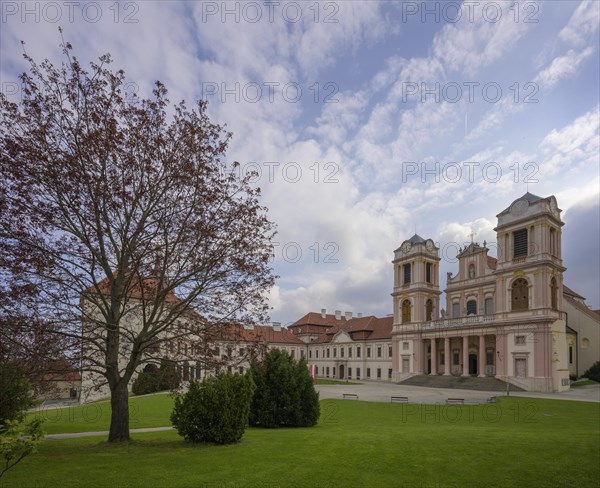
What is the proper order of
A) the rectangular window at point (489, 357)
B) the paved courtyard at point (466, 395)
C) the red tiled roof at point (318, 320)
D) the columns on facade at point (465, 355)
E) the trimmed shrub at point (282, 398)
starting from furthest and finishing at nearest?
the red tiled roof at point (318, 320) < the columns on facade at point (465, 355) < the rectangular window at point (489, 357) < the paved courtyard at point (466, 395) < the trimmed shrub at point (282, 398)

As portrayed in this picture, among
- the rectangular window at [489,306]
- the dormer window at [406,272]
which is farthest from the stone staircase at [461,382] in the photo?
the dormer window at [406,272]

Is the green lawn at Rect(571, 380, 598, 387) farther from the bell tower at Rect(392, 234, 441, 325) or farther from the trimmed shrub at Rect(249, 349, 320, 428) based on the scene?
the trimmed shrub at Rect(249, 349, 320, 428)

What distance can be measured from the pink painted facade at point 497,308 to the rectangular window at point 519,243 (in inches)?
4.4

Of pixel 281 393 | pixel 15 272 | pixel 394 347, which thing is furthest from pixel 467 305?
pixel 15 272

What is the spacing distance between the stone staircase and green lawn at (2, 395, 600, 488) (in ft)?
118

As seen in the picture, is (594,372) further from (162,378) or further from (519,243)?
(162,378)

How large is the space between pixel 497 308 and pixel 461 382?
9682 millimetres

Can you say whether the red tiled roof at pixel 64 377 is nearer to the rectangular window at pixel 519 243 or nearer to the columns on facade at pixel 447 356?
the rectangular window at pixel 519 243

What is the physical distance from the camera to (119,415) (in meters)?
13.4

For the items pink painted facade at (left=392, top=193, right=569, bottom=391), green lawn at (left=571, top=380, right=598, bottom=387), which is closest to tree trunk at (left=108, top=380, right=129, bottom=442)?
pink painted facade at (left=392, top=193, right=569, bottom=391)

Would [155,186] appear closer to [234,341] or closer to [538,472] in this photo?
[234,341]

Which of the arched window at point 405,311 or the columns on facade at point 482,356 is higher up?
the arched window at point 405,311

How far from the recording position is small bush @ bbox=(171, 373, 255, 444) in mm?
13844

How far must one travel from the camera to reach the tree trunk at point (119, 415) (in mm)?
13250
